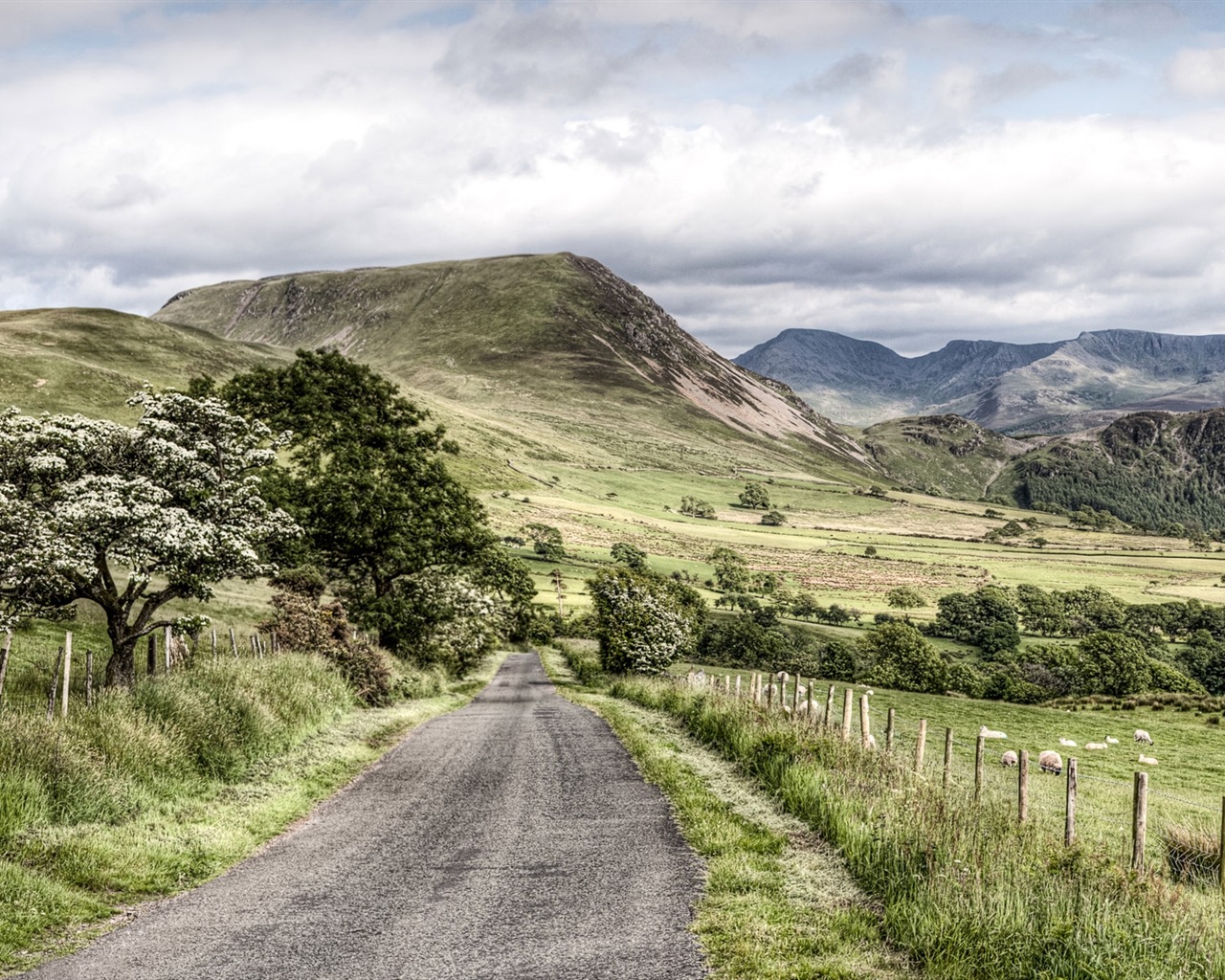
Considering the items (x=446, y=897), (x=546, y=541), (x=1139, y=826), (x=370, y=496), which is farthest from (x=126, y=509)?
(x=546, y=541)

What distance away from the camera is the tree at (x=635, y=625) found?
54156mm

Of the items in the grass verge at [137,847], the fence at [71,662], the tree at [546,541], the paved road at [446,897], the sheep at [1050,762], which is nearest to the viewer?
the paved road at [446,897]

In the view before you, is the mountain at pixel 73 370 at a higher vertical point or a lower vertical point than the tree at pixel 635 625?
higher

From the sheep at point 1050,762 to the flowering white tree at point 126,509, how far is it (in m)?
45.5

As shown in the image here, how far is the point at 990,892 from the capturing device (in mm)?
9539

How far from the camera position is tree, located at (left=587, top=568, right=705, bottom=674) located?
178 ft

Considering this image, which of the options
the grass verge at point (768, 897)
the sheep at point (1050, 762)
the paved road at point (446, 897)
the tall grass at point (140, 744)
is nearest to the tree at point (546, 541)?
the sheep at point (1050, 762)

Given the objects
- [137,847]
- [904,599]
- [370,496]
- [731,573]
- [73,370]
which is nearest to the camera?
[137,847]

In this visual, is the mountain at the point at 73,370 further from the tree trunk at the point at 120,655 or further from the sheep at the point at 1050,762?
the sheep at the point at 1050,762

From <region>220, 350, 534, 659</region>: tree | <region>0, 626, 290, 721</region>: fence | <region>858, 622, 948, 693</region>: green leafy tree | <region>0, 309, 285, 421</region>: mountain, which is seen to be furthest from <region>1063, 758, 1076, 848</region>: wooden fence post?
<region>0, 309, 285, 421</region>: mountain

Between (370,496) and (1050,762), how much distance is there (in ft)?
138

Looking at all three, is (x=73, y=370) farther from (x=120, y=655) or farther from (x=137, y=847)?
(x=137, y=847)

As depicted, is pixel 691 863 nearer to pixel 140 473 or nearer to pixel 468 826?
pixel 468 826

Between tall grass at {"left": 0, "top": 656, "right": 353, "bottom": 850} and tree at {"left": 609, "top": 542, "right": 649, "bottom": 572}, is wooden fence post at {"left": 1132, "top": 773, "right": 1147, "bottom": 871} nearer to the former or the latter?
tall grass at {"left": 0, "top": 656, "right": 353, "bottom": 850}
